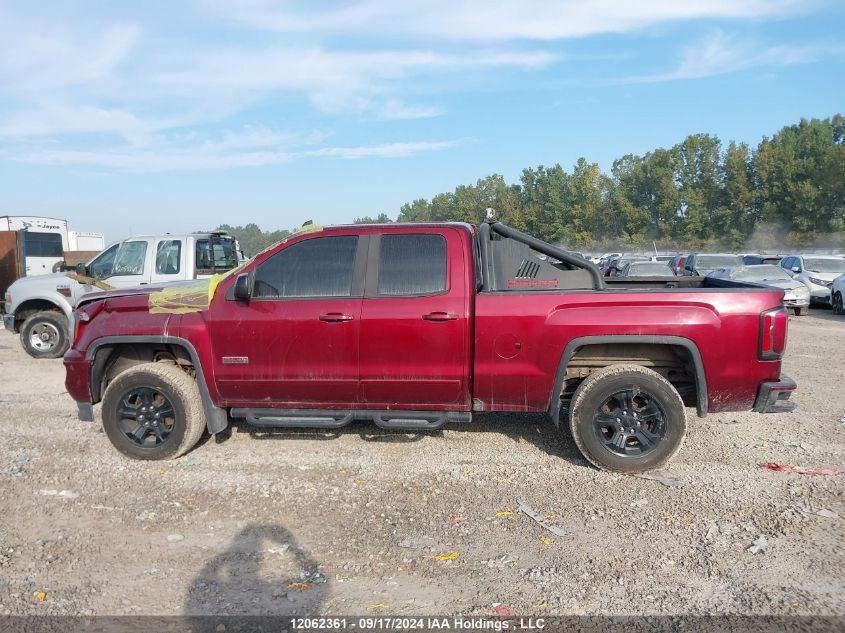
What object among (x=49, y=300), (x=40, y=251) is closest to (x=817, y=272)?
(x=49, y=300)

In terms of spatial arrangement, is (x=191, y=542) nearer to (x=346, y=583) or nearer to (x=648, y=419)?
(x=346, y=583)

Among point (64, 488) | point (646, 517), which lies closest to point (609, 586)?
point (646, 517)

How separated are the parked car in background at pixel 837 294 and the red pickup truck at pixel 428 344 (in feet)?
46.1

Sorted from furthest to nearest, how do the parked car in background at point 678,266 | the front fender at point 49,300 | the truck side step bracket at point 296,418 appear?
the parked car in background at point 678,266
the front fender at point 49,300
the truck side step bracket at point 296,418

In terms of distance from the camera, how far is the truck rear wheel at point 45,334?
10.4m

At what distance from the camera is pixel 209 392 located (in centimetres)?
522

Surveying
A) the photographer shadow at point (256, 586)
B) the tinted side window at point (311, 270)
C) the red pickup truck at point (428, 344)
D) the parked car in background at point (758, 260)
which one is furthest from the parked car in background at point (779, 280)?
the photographer shadow at point (256, 586)

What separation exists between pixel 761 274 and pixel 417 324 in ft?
48.8

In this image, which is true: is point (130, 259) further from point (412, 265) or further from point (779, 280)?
point (779, 280)

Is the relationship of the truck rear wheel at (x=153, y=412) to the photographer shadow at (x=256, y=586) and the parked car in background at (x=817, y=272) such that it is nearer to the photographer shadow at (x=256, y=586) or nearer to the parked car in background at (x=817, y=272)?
the photographer shadow at (x=256, y=586)

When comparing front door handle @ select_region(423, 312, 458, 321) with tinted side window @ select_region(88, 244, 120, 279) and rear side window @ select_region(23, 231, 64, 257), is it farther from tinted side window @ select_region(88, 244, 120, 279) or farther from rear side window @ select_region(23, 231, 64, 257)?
rear side window @ select_region(23, 231, 64, 257)

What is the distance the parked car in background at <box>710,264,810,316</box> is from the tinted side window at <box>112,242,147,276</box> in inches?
522

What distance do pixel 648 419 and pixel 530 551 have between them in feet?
5.37

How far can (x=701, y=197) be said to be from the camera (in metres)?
57.4
